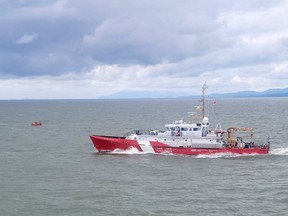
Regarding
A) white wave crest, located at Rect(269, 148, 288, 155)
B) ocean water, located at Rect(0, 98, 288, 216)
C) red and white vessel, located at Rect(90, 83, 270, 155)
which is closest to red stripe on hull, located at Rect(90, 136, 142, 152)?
red and white vessel, located at Rect(90, 83, 270, 155)

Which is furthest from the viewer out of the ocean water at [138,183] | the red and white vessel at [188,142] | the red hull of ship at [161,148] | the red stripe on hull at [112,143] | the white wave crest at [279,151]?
the white wave crest at [279,151]

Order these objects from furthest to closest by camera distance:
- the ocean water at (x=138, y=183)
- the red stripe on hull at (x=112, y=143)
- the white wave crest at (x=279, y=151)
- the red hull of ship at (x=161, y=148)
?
the white wave crest at (x=279, y=151)
the red stripe on hull at (x=112, y=143)
the red hull of ship at (x=161, y=148)
the ocean water at (x=138, y=183)

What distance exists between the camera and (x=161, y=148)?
61.5 meters

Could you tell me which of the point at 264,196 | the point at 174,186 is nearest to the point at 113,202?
the point at 174,186

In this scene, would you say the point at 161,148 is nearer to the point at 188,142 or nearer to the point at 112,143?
the point at 188,142

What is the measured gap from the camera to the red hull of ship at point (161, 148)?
6059 cm

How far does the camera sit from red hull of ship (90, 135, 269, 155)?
60594mm

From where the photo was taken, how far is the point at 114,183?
4444 cm

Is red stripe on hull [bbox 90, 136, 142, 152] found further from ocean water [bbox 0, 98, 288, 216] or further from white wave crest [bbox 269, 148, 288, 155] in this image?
white wave crest [bbox 269, 148, 288, 155]

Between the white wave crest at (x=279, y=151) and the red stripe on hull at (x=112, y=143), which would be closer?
the red stripe on hull at (x=112, y=143)

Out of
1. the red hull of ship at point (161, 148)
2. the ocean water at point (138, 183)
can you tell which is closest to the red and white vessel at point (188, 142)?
the red hull of ship at point (161, 148)

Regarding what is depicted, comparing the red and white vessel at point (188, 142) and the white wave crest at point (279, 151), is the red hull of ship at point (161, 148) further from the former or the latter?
the white wave crest at point (279, 151)

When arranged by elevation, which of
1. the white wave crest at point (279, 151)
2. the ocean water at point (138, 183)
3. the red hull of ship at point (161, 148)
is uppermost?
the red hull of ship at point (161, 148)

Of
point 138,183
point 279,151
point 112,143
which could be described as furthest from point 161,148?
point 279,151
